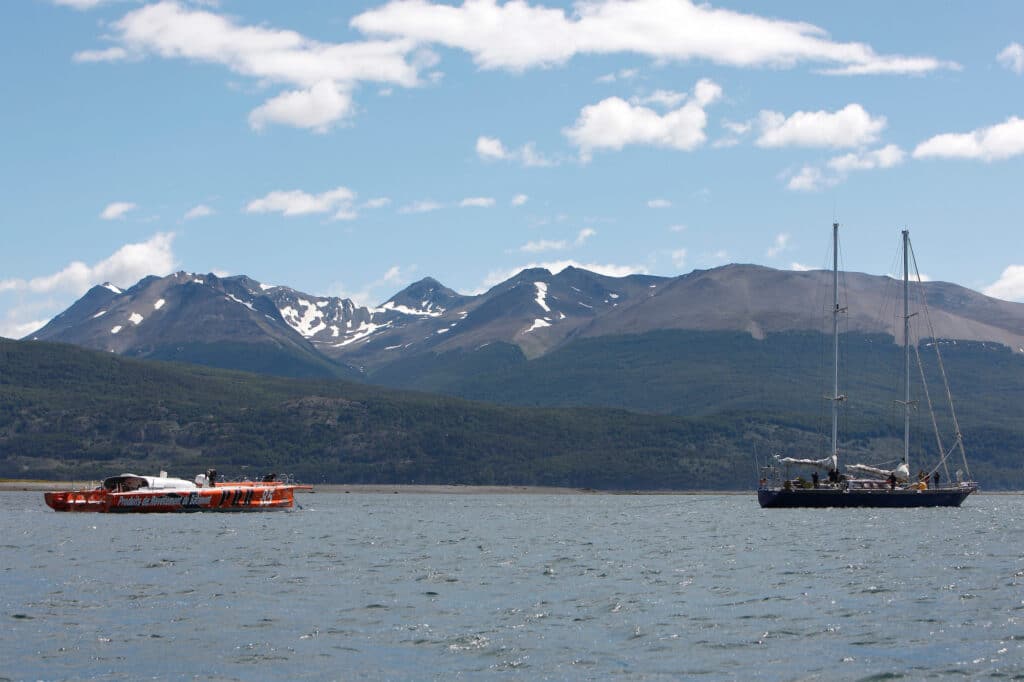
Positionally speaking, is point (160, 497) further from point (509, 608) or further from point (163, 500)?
point (509, 608)

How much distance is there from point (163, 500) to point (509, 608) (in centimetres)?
9097

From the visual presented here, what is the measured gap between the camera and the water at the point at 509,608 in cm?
3925

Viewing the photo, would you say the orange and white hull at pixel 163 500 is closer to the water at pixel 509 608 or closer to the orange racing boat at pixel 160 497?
the orange racing boat at pixel 160 497

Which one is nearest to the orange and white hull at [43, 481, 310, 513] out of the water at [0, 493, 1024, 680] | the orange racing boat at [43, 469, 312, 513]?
the orange racing boat at [43, 469, 312, 513]

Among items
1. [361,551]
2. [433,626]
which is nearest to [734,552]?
[361,551]

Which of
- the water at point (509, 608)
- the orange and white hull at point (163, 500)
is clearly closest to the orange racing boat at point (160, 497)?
the orange and white hull at point (163, 500)

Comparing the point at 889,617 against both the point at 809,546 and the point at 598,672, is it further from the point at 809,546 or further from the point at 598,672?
the point at 809,546

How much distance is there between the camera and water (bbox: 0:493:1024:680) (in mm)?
39250

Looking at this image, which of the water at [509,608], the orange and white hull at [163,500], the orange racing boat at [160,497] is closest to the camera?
the water at [509,608]

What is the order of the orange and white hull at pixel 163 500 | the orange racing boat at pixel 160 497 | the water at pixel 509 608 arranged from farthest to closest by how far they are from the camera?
the orange racing boat at pixel 160 497 → the orange and white hull at pixel 163 500 → the water at pixel 509 608

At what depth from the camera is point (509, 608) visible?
169ft

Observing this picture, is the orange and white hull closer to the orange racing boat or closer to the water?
the orange racing boat

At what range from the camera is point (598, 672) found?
1506 inches

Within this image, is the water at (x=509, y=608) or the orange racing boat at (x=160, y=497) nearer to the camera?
the water at (x=509, y=608)
